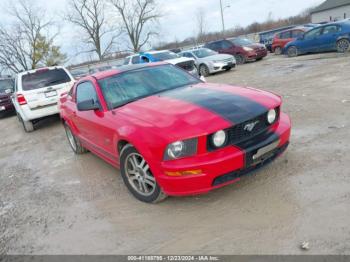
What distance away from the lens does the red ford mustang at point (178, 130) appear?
312 cm

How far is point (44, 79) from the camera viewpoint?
8992mm

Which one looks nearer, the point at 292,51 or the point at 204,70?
the point at 204,70

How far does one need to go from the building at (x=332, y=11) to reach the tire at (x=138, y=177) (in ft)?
181

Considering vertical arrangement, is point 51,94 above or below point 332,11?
below

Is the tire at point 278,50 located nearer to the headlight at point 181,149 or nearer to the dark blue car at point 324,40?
the dark blue car at point 324,40

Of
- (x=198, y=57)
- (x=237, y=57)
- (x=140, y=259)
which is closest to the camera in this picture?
(x=140, y=259)

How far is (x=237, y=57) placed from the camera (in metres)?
18.5

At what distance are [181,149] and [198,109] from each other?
0.55 metres

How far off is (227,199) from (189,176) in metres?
0.73

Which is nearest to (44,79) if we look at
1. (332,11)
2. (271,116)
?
(271,116)

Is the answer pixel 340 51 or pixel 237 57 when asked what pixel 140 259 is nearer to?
pixel 340 51

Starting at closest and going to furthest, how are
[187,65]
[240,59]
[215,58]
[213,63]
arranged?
[187,65]
[213,63]
[215,58]
[240,59]

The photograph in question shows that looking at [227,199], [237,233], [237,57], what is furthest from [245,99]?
[237,57]

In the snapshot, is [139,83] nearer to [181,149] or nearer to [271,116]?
[181,149]
